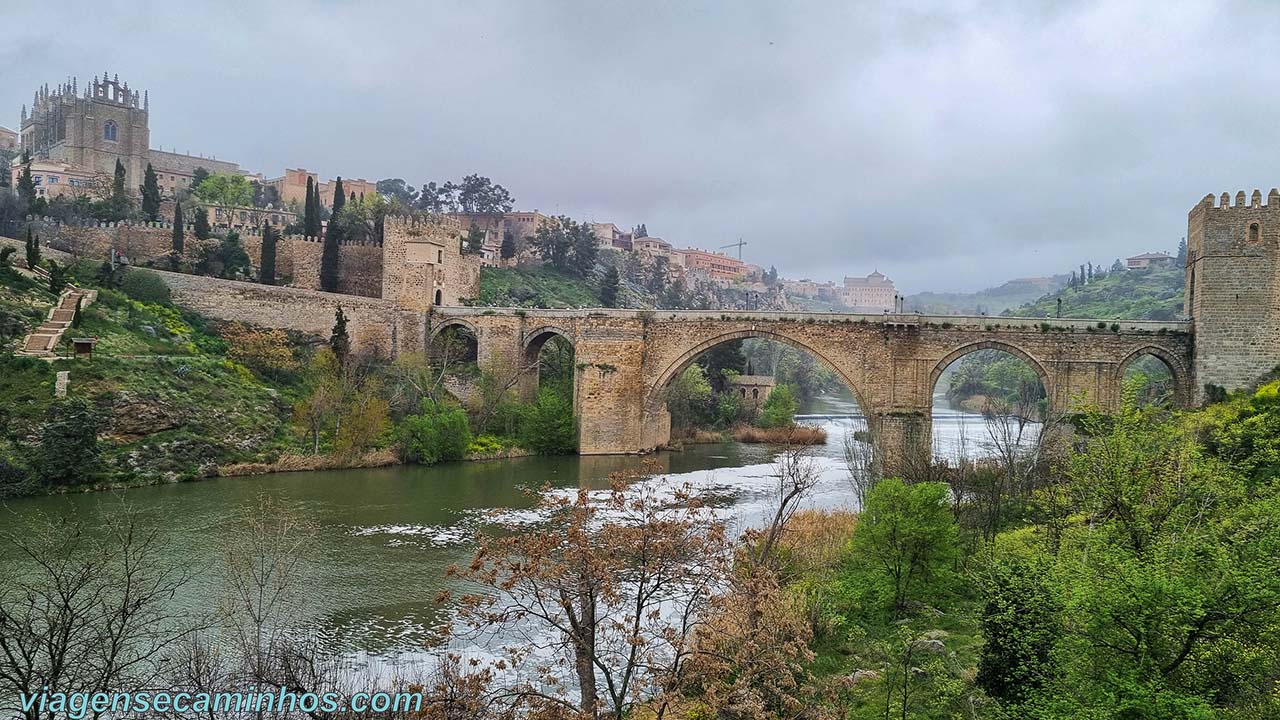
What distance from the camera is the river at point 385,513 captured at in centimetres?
1251

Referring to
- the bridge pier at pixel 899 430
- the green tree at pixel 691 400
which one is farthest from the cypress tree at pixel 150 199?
the bridge pier at pixel 899 430

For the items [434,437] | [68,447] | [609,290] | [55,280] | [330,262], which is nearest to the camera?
[68,447]

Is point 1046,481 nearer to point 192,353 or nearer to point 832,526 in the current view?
point 832,526

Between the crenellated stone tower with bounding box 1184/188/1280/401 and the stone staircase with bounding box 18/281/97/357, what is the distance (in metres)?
31.9

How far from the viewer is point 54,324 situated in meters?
23.7

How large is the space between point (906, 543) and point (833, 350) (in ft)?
49.2

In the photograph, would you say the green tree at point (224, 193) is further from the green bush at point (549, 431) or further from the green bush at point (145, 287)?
the green bush at point (549, 431)

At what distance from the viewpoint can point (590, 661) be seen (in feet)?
22.5

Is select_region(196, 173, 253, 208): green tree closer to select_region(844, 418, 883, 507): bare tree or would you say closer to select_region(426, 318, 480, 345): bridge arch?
select_region(426, 318, 480, 345): bridge arch

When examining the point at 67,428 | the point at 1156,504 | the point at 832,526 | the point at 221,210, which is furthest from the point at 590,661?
the point at 221,210

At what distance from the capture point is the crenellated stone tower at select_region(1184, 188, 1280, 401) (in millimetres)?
21094

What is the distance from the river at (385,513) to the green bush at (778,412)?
6544 mm

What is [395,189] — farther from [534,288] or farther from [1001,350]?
[1001,350]

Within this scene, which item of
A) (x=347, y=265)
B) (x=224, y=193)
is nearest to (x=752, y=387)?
(x=347, y=265)
